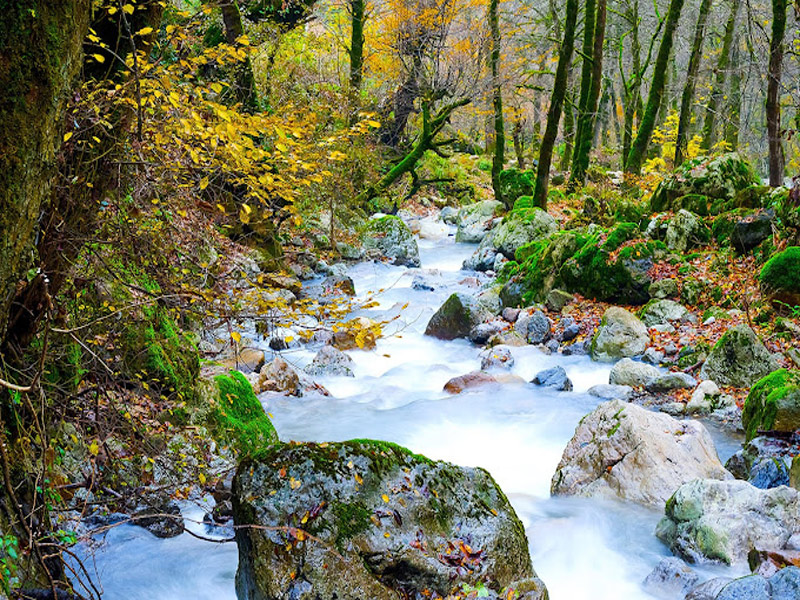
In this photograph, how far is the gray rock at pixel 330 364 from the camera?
927 centimetres

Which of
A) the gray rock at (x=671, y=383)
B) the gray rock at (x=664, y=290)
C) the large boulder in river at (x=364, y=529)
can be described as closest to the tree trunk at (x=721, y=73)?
the gray rock at (x=664, y=290)

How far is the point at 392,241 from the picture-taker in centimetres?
1722

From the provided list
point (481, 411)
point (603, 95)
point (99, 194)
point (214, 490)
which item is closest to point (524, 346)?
point (481, 411)

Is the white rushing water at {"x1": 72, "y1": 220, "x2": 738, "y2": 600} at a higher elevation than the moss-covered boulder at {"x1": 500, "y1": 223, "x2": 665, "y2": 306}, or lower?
lower

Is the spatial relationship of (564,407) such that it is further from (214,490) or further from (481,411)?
(214,490)

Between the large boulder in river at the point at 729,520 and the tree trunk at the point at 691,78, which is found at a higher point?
the tree trunk at the point at 691,78

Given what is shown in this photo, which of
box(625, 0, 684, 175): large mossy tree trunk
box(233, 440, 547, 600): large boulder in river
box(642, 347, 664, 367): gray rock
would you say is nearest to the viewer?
box(233, 440, 547, 600): large boulder in river

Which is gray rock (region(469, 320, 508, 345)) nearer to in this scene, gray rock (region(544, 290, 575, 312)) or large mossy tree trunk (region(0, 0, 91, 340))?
gray rock (region(544, 290, 575, 312))

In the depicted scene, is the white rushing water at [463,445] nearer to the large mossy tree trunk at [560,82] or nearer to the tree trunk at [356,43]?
the large mossy tree trunk at [560,82]

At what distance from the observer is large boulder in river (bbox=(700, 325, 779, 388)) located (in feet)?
25.5

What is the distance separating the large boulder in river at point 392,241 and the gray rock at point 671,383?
9.37 meters

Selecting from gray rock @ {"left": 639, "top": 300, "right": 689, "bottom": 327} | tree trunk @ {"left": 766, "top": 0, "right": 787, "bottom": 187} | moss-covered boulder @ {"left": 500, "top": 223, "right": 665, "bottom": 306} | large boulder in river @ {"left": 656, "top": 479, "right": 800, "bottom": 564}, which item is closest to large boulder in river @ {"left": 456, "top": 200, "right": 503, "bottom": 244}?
moss-covered boulder @ {"left": 500, "top": 223, "right": 665, "bottom": 306}

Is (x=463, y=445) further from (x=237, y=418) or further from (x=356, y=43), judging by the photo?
(x=356, y=43)

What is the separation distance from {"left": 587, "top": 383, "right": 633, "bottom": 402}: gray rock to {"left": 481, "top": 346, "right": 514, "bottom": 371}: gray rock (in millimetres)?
1478
